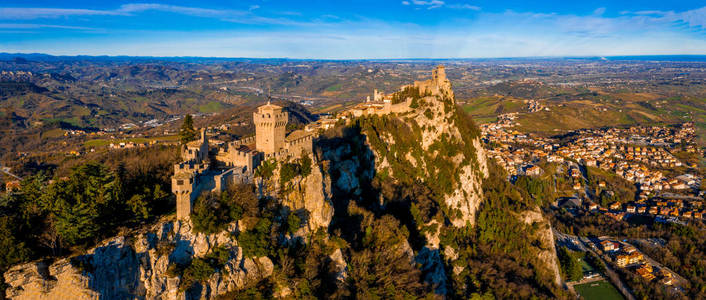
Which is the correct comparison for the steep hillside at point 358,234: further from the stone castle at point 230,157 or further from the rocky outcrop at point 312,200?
the stone castle at point 230,157

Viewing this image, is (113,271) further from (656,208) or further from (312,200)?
(656,208)

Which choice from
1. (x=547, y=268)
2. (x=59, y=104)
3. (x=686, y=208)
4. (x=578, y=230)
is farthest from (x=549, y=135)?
(x=59, y=104)

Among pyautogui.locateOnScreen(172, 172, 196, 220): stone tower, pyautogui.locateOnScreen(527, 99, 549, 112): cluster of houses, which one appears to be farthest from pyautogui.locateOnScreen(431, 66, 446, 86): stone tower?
pyautogui.locateOnScreen(527, 99, 549, 112): cluster of houses

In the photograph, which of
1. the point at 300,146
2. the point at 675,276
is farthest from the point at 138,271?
the point at 675,276

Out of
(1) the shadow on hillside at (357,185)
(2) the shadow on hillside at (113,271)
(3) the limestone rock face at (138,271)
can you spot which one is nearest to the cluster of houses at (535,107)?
(1) the shadow on hillside at (357,185)

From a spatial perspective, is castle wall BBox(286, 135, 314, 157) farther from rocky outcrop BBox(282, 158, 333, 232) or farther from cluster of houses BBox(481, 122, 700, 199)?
cluster of houses BBox(481, 122, 700, 199)

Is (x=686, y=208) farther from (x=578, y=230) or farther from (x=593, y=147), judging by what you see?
(x=593, y=147)
